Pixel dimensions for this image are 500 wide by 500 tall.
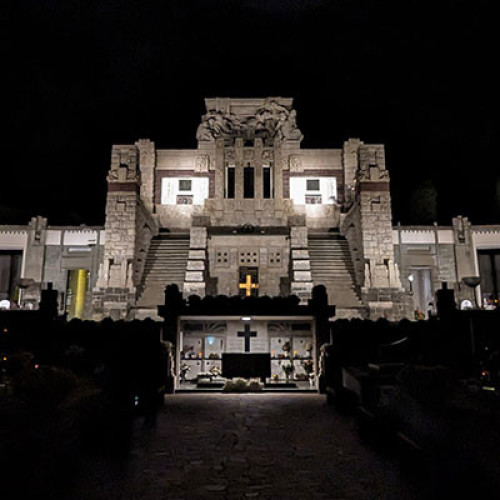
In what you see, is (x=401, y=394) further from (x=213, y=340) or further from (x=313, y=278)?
(x=313, y=278)

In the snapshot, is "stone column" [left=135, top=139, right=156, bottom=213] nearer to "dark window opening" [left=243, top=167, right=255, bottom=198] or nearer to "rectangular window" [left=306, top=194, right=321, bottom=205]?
"dark window opening" [left=243, top=167, right=255, bottom=198]

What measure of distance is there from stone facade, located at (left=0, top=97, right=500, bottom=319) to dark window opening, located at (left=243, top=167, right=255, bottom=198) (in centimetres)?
10

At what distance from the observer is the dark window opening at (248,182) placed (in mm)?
30775

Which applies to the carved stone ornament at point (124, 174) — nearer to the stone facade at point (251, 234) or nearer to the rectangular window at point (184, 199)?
the stone facade at point (251, 234)

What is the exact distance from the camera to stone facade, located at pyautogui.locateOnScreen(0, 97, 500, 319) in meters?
22.4

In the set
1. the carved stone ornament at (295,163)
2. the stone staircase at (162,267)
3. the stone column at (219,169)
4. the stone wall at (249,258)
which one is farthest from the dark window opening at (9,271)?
the carved stone ornament at (295,163)

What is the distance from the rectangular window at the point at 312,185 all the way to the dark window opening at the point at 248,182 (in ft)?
11.9

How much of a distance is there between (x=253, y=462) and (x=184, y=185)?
26879 mm

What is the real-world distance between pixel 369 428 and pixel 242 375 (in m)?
7.11

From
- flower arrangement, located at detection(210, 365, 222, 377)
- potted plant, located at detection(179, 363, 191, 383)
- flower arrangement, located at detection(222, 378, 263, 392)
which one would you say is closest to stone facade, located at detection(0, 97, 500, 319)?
potted plant, located at detection(179, 363, 191, 383)

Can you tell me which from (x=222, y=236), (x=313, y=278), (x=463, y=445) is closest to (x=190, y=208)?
(x=222, y=236)

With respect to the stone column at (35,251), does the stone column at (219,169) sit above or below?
above

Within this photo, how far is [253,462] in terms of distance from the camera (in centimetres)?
494

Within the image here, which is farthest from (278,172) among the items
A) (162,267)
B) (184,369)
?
(184,369)
